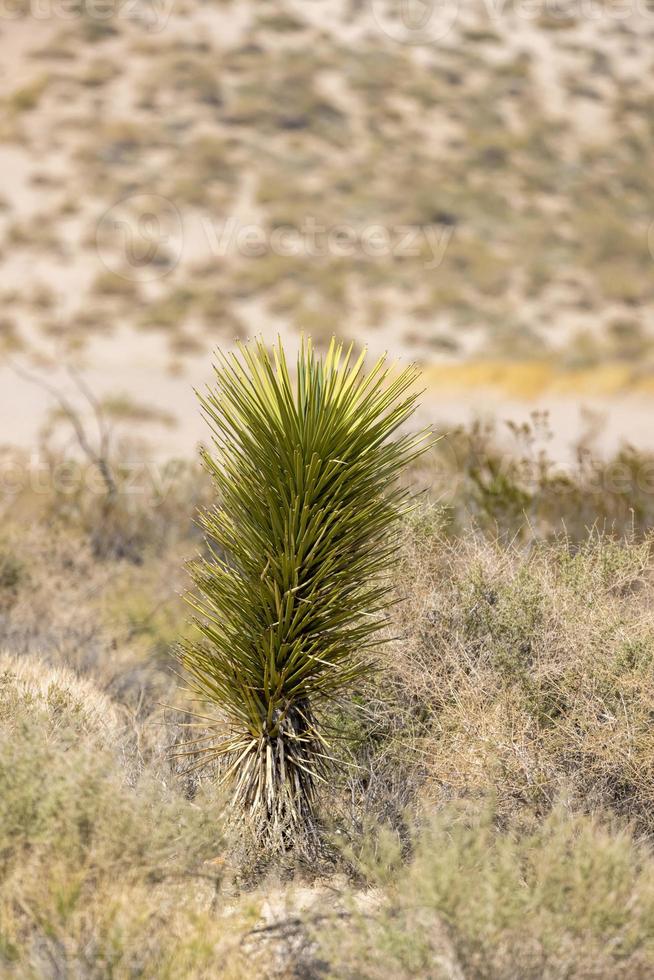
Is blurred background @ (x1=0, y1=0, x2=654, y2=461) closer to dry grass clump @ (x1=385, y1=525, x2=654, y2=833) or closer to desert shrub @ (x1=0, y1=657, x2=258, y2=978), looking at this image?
dry grass clump @ (x1=385, y1=525, x2=654, y2=833)

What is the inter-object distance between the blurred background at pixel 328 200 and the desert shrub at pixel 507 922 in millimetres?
7876

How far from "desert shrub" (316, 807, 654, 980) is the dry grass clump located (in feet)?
2.26

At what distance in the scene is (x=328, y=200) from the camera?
2297 centimetres

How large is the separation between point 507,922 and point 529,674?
142 cm

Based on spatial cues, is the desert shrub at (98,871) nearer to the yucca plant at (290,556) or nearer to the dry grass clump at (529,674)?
the yucca plant at (290,556)

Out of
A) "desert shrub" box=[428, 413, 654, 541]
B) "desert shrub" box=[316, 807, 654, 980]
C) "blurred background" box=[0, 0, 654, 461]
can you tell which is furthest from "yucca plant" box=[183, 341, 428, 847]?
"blurred background" box=[0, 0, 654, 461]

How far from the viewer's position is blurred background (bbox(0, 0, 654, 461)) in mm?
16578

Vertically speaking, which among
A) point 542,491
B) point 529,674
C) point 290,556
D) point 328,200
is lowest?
point 328,200

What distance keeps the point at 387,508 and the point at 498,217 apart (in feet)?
64.6

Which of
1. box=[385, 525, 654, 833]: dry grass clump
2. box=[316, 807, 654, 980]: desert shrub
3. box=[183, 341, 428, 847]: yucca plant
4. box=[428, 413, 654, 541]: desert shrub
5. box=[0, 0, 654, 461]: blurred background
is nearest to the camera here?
box=[316, 807, 654, 980]: desert shrub

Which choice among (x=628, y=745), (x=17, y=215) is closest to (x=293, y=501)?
(x=628, y=745)

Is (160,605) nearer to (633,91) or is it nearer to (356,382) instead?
(356,382)

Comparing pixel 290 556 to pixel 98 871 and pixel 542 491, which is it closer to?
pixel 98 871

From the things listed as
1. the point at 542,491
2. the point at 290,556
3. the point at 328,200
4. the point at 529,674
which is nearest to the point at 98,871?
the point at 290,556
